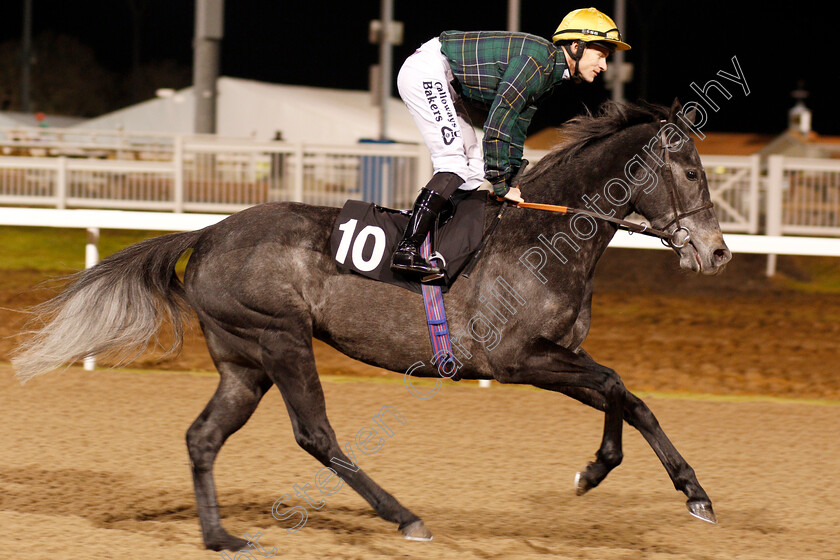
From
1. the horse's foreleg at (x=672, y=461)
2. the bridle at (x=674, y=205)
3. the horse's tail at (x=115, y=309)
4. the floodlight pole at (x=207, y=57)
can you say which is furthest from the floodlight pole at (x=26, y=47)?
the horse's foreleg at (x=672, y=461)

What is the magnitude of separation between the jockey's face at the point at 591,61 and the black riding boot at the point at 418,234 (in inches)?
30.7

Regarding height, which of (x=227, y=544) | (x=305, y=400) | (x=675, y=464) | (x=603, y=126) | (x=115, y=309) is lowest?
(x=227, y=544)

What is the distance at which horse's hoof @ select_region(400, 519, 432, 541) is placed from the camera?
3.70m

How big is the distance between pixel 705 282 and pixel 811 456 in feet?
23.1

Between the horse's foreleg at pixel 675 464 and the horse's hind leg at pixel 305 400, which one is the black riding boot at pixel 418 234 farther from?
the horse's foreleg at pixel 675 464

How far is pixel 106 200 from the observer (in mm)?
13148

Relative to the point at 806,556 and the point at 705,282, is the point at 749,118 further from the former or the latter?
the point at 806,556

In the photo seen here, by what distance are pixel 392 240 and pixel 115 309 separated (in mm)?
1163

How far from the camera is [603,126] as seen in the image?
13.7 feet

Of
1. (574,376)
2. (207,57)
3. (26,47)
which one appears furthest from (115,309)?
(26,47)

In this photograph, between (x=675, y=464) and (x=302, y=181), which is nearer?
(x=675, y=464)

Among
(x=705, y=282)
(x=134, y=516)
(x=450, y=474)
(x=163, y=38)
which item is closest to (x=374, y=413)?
(x=450, y=474)

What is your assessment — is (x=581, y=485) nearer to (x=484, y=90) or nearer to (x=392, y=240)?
(x=392, y=240)

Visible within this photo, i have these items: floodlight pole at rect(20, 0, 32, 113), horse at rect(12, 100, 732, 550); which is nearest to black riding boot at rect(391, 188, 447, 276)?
horse at rect(12, 100, 732, 550)
